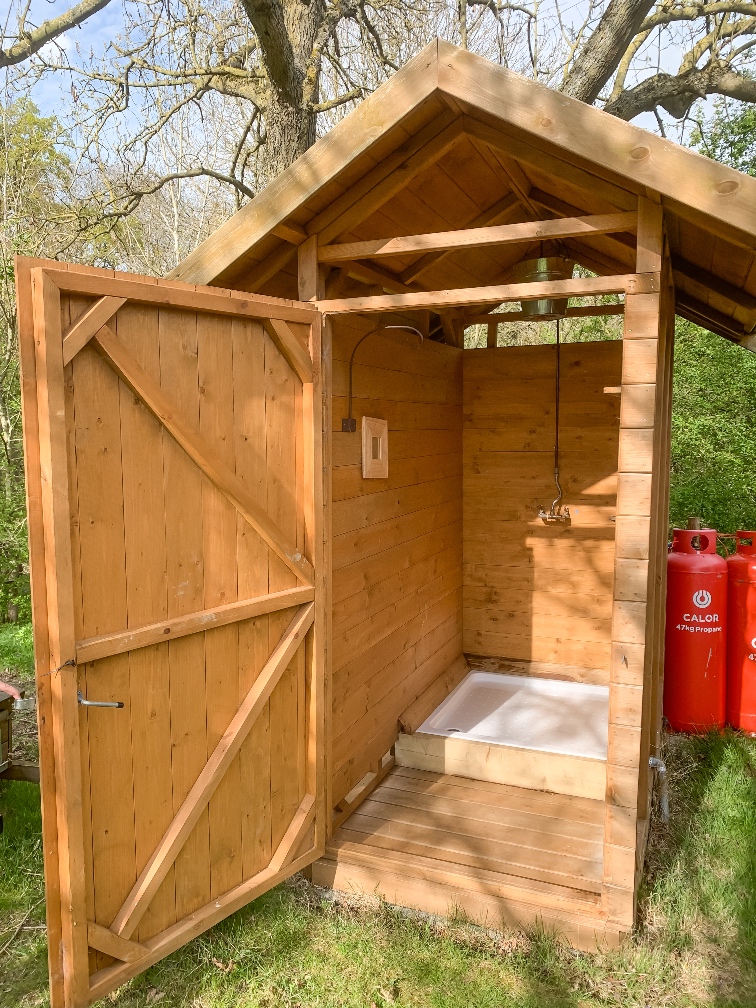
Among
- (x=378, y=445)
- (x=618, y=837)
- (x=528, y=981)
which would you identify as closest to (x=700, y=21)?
(x=378, y=445)

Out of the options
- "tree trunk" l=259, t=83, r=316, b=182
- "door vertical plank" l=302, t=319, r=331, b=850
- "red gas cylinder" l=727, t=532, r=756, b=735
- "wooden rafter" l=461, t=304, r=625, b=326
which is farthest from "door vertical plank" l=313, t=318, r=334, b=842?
"tree trunk" l=259, t=83, r=316, b=182

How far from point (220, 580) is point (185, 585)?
0.17m

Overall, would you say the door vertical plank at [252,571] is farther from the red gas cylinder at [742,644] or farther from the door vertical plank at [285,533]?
the red gas cylinder at [742,644]

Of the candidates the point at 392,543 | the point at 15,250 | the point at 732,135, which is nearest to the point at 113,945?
the point at 392,543

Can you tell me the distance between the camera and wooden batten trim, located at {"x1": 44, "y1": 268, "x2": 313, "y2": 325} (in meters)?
2.14

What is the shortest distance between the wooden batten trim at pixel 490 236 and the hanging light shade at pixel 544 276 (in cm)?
66

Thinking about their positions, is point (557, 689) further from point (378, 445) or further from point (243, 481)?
point (243, 481)

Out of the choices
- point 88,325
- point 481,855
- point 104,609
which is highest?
point 88,325

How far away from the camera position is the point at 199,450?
2.56 m

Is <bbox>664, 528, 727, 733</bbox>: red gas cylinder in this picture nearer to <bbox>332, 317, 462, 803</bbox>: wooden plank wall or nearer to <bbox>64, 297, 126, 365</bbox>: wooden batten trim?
<bbox>332, 317, 462, 803</bbox>: wooden plank wall

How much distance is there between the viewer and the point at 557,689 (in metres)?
5.06

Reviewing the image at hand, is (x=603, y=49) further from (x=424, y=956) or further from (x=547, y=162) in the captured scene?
(x=424, y=956)

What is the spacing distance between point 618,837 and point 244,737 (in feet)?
4.86

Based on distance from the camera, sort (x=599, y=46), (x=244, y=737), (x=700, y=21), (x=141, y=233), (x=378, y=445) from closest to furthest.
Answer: (x=244, y=737)
(x=378, y=445)
(x=599, y=46)
(x=700, y=21)
(x=141, y=233)
